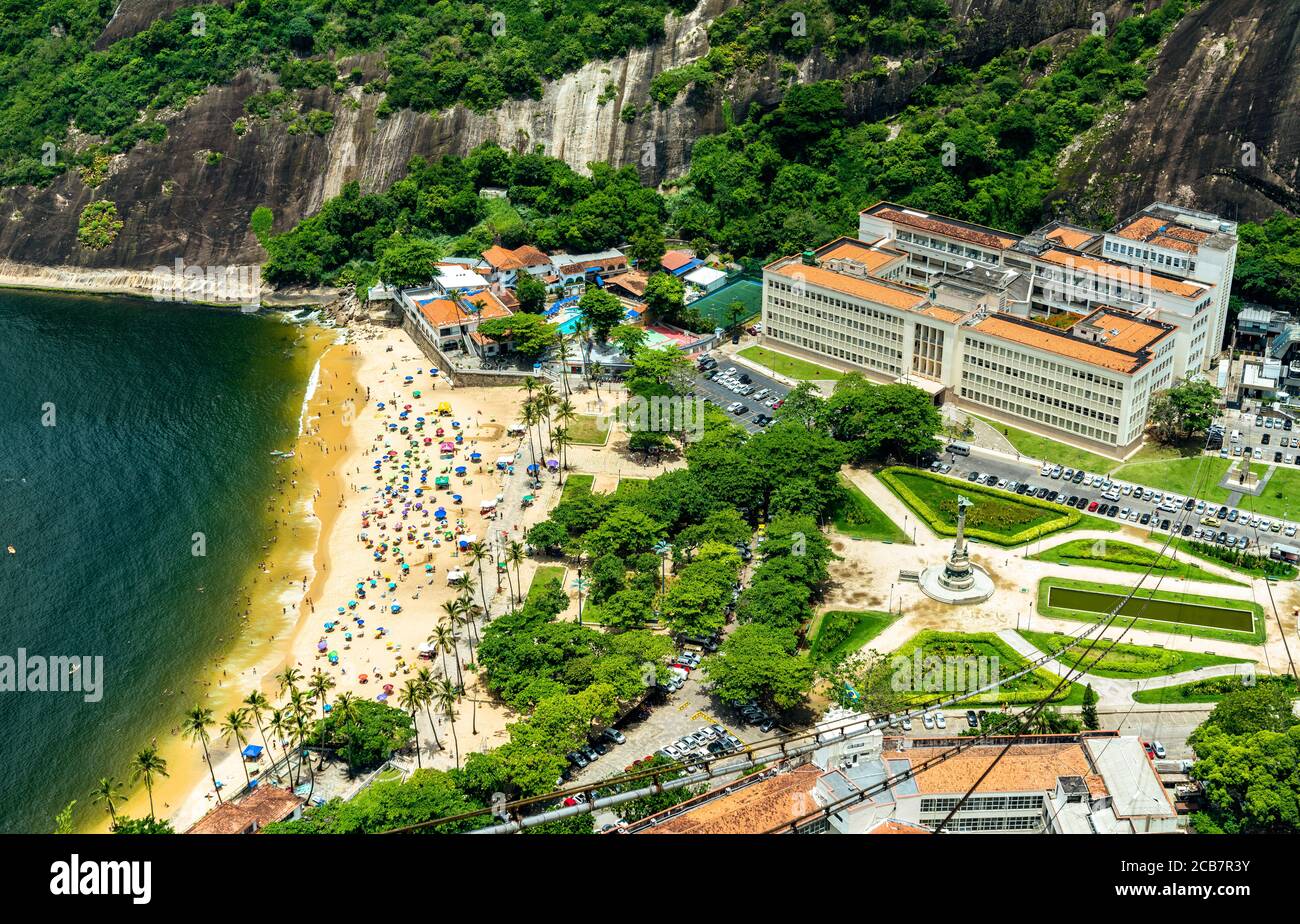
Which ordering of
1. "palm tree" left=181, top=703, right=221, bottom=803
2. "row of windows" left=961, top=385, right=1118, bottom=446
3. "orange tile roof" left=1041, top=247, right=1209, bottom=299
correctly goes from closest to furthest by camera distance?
"palm tree" left=181, top=703, right=221, bottom=803, "row of windows" left=961, top=385, right=1118, bottom=446, "orange tile roof" left=1041, top=247, right=1209, bottom=299

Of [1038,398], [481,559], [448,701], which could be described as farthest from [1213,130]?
[448,701]

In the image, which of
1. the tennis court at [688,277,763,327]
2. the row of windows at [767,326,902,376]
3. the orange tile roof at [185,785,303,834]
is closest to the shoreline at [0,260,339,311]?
the tennis court at [688,277,763,327]

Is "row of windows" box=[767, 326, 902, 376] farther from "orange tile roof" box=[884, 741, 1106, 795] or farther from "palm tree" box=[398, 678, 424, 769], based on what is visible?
"orange tile roof" box=[884, 741, 1106, 795]

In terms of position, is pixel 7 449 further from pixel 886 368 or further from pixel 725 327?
pixel 886 368

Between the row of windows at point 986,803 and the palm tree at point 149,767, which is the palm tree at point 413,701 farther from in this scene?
the row of windows at point 986,803

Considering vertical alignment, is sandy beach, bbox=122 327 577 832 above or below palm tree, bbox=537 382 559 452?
below

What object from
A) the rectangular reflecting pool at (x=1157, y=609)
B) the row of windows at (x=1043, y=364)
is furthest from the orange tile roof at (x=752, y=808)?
the row of windows at (x=1043, y=364)
